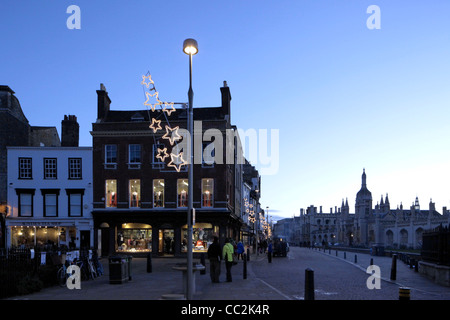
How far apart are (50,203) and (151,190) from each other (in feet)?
29.9

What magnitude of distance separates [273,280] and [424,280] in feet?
23.9

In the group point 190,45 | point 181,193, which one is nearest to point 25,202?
point 181,193

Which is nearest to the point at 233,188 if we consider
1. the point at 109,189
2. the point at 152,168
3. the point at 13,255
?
the point at 152,168

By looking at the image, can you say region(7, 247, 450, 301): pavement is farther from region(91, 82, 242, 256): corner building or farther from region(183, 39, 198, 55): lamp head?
region(91, 82, 242, 256): corner building

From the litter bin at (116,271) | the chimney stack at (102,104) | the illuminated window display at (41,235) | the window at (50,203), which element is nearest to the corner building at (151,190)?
the chimney stack at (102,104)

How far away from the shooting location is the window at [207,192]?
38.2 meters

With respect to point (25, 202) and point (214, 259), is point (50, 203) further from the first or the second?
point (214, 259)

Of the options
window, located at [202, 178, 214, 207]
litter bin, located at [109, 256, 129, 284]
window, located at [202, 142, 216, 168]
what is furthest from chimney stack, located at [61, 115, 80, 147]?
litter bin, located at [109, 256, 129, 284]

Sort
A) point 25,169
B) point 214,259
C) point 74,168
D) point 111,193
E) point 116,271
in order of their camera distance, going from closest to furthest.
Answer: point 116,271, point 214,259, point 25,169, point 74,168, point 111,193

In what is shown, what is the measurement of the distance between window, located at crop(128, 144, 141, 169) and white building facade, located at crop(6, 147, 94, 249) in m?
3.86

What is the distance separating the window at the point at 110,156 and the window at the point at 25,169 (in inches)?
268

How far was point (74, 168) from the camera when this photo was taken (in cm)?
3916

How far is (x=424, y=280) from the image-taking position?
20547mm

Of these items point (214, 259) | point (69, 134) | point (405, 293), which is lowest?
point (214, 259)
